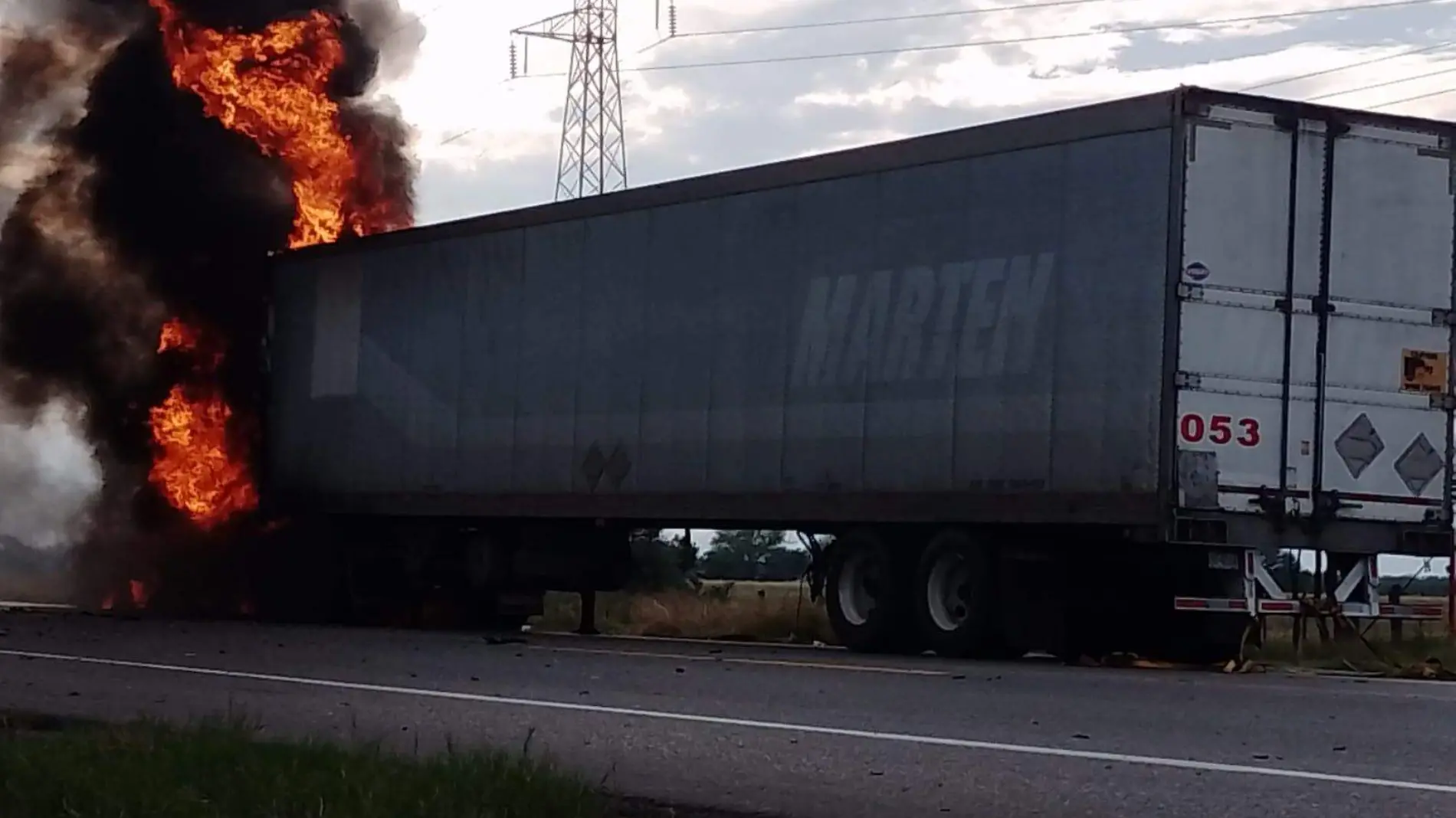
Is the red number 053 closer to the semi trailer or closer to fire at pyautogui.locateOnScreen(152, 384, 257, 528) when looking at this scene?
the semi trailer

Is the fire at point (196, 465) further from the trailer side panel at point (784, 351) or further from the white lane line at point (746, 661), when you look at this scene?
the white lane line at point (746, 661)

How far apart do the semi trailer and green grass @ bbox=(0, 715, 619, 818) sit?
8684 mm

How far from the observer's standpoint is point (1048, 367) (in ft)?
54.3

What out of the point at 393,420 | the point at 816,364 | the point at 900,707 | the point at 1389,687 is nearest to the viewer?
the point at 900,707

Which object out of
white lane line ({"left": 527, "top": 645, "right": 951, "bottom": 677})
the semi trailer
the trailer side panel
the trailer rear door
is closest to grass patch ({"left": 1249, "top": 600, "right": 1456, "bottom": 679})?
the semi trailer

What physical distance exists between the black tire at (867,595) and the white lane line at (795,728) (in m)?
5.77

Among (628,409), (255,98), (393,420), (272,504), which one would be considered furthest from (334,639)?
A: (255,98)


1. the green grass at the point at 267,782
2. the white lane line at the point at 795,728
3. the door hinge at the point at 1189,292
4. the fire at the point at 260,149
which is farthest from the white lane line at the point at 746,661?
the fire at the point at 260,149

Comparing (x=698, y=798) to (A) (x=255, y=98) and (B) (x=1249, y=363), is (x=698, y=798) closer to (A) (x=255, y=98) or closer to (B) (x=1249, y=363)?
(B) (x=1249, y=363)

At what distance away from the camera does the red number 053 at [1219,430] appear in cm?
1566

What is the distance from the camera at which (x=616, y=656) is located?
53.2ft

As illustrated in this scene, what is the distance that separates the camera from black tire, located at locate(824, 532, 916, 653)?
1792cm

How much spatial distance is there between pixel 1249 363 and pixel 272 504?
14.0 meters

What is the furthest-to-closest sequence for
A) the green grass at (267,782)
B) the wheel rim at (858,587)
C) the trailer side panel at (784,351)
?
the wheel rim at (858,587) → the trailer side panel at (784,351) → the green grass at (267,782)
